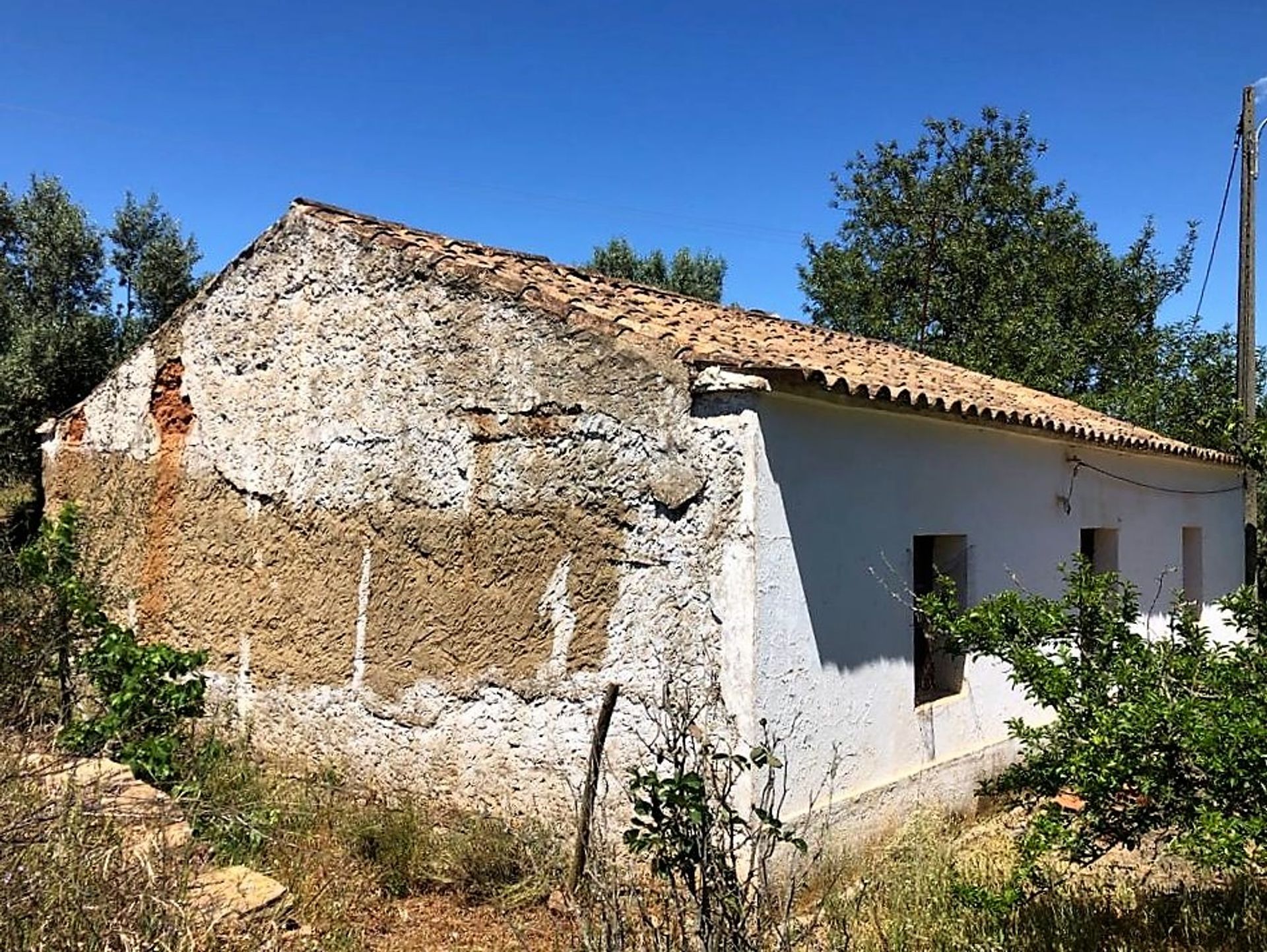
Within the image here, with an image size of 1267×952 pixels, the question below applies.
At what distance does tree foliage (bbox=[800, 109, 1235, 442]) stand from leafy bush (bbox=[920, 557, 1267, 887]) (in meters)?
15.0

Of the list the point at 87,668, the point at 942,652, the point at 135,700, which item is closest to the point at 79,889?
the point at 135,700

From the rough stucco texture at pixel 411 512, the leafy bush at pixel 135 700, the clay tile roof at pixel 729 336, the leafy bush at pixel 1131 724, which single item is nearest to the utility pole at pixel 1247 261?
the clay tile roof at pixel 729 336

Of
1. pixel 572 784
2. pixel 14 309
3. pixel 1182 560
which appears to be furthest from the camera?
pixel 14 309

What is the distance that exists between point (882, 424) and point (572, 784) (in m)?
3.14

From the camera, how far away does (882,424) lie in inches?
259

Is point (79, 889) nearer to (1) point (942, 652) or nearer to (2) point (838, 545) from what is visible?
(2) point (838, 545)

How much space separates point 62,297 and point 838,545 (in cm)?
1478

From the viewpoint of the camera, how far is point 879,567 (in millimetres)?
6465

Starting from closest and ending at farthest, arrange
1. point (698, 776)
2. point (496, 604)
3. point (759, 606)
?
point (698, 776) < point (759, 606) < point (496, 604)

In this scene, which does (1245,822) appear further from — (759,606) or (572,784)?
(572,784)

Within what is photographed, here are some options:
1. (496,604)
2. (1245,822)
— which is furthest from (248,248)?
(1245,822)

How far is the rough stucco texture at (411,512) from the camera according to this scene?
18.8ft

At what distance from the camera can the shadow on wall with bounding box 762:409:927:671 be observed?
5.68 m

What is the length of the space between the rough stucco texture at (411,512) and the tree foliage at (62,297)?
6.91 meters
